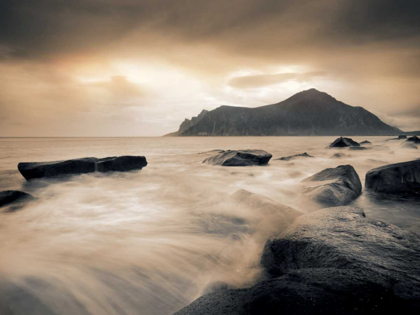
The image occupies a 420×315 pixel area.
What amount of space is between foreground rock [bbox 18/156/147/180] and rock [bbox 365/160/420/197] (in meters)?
8.89

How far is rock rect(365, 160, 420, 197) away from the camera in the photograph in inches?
205

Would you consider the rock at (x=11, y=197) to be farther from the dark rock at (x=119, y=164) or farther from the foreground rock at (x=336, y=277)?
the foreground rock at (x=336, y=277)

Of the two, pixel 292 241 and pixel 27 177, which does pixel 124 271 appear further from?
pixel 27 177

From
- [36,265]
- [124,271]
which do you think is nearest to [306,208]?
[124,271]

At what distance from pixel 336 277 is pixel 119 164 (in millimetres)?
9278

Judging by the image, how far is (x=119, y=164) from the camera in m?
9.54

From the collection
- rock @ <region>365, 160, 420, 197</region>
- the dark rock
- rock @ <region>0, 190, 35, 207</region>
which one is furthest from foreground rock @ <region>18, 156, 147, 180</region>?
rock @ <region>365, 160, 420, 197</region>

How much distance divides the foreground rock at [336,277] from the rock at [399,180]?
3515 millimetres

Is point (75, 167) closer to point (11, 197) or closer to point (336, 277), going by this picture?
point (11, 197)

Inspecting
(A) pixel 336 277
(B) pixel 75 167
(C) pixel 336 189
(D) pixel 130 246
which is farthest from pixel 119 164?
(A) pixel 336 277

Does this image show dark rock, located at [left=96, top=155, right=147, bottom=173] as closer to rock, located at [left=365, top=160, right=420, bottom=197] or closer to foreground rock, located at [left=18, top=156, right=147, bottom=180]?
foreground rock, located at [left=18, top=156, right=147, bottom=180]

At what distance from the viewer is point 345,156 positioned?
50.6 ft

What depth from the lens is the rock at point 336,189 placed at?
4.61 m

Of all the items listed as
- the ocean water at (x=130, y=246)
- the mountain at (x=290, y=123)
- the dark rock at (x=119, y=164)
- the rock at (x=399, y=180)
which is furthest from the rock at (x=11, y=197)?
the mountain at (x=290, y=123)
